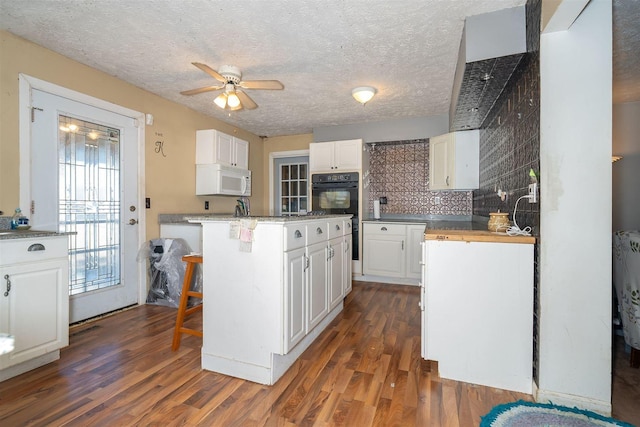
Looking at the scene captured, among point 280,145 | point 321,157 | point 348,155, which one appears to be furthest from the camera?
point 280,145

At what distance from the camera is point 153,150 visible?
10.6 ft

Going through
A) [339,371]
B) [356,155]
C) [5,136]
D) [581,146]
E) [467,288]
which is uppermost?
[356,155]

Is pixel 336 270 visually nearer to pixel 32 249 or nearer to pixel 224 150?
pixel 32 249

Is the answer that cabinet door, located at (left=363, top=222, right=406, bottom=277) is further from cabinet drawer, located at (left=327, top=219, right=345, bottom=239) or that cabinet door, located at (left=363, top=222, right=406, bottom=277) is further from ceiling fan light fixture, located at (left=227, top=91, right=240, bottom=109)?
ceiling fan light fixture, located at (left=227, top=91, right=240, bottom=109)

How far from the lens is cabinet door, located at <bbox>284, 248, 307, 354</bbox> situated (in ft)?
5.57

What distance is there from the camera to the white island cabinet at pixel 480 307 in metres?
1.60

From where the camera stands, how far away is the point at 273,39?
2205 mm

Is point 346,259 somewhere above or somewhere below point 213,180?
below

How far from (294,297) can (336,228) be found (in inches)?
36.6

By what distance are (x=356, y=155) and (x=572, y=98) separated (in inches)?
110

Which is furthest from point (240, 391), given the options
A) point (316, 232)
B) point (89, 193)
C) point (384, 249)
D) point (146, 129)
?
point (146, 129)

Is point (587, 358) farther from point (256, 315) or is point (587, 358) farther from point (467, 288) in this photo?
point (256, 315)

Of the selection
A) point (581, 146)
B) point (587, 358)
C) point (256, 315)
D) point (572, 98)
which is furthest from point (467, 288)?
point (256, 315)

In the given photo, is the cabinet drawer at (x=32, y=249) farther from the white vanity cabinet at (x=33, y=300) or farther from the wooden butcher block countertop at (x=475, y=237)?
the wooden butcher block countertop at (x=475, y=237)
